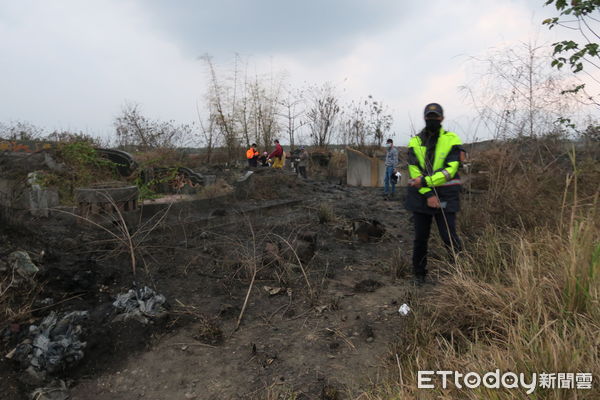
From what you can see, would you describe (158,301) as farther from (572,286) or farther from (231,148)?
(231,148)

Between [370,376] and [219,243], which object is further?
[219,243]

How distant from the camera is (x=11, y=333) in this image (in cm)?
269

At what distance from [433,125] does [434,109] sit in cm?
14

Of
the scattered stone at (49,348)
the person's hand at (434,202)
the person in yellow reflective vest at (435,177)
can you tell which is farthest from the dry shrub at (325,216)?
the scattered stone at (49,348)

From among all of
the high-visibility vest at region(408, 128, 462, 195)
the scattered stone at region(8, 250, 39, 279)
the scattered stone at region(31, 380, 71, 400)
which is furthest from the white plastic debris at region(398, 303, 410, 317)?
the scattered stone at region(8, 250, 39, 279)

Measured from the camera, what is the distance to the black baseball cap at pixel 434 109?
3264 mm

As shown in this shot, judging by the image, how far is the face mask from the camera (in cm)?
329

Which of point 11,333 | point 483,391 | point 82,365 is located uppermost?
point 483,391

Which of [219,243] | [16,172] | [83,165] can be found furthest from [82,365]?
[83,165]

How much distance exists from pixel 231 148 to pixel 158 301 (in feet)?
36.5

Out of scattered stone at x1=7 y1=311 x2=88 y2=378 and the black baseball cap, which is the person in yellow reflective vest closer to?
the black baseball cap

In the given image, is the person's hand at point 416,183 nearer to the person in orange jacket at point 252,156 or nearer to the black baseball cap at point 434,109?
the black baseball cap at point 434,109
